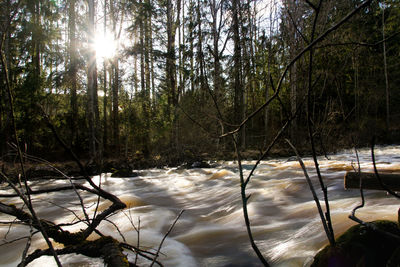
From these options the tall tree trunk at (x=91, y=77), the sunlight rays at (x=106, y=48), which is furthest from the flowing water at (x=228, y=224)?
the sunlight rays at (x=106, y=48)

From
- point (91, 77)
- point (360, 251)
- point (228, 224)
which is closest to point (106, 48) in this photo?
point (91, 77)

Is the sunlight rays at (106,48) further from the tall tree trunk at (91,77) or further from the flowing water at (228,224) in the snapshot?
the flowing water at (228,224)

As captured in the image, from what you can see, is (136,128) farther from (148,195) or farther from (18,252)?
(18,252)

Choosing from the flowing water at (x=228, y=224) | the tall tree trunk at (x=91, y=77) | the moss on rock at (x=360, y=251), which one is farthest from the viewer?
the tall tree trunk at (x=91, y=77)

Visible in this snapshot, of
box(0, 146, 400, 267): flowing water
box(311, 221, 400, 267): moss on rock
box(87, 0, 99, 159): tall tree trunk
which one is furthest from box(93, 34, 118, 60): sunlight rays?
box(311, 221, 400, 267): moss on rock

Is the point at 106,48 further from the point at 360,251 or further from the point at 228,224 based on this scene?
the point at 360,251

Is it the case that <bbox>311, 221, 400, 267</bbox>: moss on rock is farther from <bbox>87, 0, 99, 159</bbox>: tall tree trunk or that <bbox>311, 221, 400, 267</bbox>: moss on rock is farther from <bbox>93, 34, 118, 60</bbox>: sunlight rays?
<bbox>93, 34, 118, 60</bbox>: sunlight rays

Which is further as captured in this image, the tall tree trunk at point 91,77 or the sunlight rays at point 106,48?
the sunlight rays at point 106,48

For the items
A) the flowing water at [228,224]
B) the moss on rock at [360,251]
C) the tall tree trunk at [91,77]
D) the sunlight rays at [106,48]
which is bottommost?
the flowing water at [228,224]

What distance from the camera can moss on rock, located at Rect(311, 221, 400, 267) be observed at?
1385 mm

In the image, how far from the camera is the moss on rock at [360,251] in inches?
54.5

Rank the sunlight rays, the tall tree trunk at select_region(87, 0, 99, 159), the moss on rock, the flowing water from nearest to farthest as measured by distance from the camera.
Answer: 1. the moss on rock
2. the flowing water
3. the tall tree trunk at select_region(87, 0, 99, 159)
4. the sunlight rays

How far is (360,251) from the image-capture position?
Result: 1420mm

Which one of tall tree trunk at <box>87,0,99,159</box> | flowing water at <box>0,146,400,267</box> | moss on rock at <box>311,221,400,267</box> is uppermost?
tall tree trunk at <box>87,0,99,159</box>
